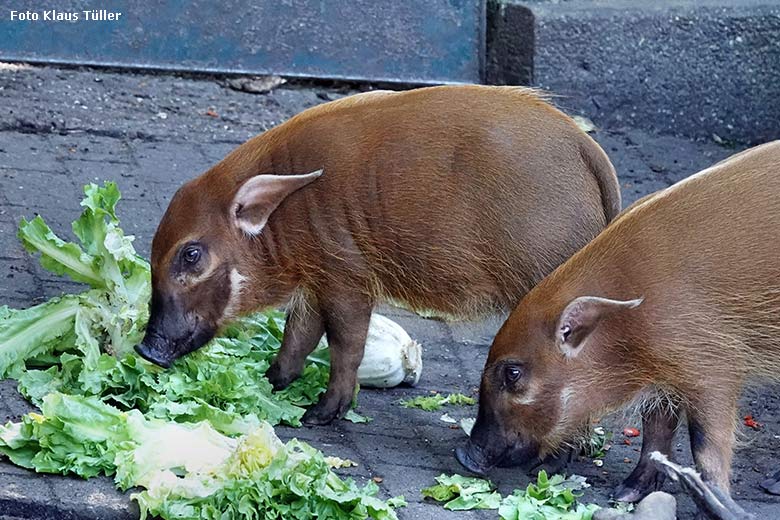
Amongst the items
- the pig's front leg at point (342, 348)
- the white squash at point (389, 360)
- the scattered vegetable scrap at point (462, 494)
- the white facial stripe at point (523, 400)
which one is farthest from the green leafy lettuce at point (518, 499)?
the white squash at point (389, 360)

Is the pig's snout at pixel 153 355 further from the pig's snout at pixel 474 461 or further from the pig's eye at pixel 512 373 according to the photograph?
the pig's eye at pixel 512 373

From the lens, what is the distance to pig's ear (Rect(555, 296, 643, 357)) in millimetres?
4637

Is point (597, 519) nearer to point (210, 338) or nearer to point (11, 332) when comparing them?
point (210, 338)

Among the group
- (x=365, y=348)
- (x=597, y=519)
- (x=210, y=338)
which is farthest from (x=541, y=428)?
(x=210, y=338)

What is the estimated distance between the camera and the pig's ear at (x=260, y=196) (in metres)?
5.21

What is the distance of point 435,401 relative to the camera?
18.4 ft

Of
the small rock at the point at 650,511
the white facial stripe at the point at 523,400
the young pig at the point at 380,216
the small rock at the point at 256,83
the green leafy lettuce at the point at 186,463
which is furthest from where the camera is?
the small rock at the point at 256,83

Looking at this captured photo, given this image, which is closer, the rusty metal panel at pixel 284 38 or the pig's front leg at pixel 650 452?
the pig's front leg at pixel 650 452

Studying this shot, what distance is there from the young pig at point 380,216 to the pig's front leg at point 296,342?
123 millimetres

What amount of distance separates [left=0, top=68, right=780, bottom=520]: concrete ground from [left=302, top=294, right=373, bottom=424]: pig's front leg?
0.27ft

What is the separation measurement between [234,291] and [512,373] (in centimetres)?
122

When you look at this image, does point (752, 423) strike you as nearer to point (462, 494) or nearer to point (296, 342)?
point (462, 494)

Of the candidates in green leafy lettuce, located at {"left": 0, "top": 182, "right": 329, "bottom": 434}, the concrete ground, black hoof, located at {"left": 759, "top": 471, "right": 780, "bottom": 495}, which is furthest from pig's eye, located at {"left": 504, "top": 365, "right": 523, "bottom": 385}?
black hoof, located at {"left": 759, "top": 471, "right": 780, "bottom": 495}

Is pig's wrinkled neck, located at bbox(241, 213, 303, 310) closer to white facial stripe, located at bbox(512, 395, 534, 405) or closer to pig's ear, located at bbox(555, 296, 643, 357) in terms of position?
white facial stripe, located at bbox(512, 395, 534, 405)
